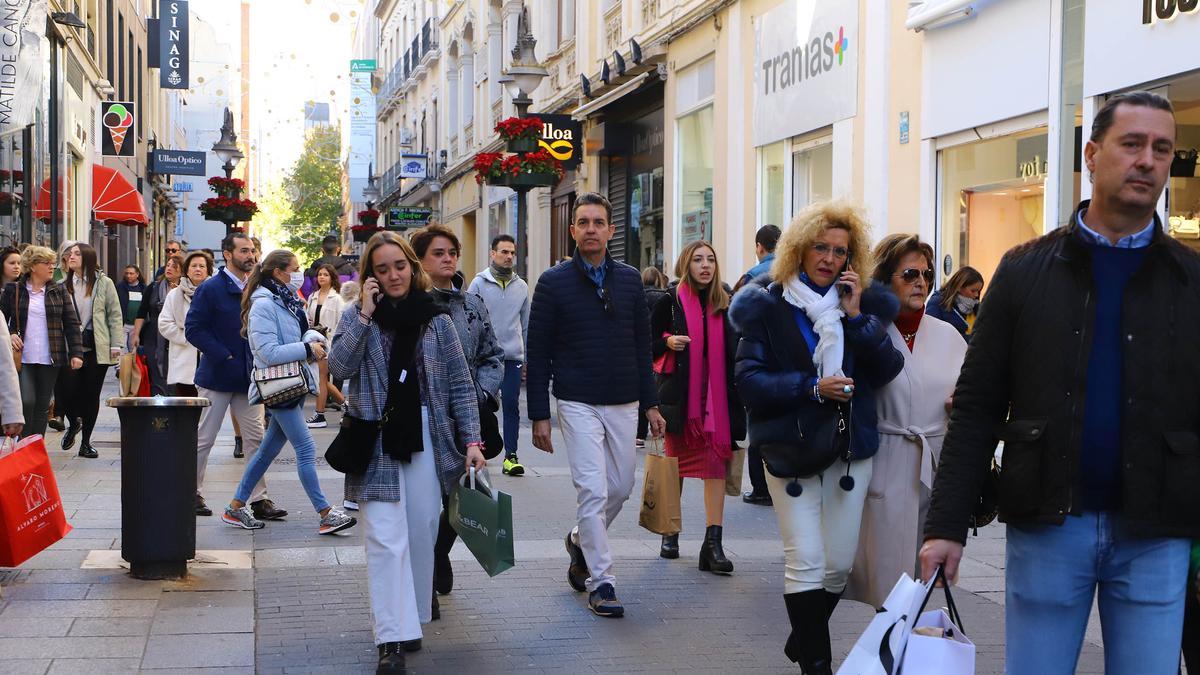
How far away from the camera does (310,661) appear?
5.70 meters

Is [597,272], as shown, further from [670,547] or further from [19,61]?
[19,61]

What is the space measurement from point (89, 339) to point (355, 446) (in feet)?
26.1

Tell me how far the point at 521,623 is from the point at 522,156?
12.7 metres

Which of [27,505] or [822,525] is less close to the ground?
[822,525]

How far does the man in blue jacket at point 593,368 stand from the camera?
22.0 ft

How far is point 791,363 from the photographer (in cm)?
517

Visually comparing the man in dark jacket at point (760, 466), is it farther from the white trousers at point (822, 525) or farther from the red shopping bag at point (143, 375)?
the red shopping bag at point (143, 375)

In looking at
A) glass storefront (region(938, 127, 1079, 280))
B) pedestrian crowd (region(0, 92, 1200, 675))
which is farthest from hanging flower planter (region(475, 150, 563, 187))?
pedestrian crowd (region(0, 92, 1200, 675))

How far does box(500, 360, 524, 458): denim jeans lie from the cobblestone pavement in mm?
2656

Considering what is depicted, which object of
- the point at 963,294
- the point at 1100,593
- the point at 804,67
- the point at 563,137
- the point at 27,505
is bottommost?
the point at 27,505

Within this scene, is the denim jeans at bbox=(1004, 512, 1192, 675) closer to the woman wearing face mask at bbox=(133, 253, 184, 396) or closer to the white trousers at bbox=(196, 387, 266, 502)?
the white trousers at bbox=(196, 387, 266, 502)

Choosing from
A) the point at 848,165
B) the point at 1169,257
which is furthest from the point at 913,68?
the point at 1169,257

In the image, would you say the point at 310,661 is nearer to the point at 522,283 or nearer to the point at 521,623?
the point at 521,623

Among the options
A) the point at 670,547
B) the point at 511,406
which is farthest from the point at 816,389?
the point at 511,406
